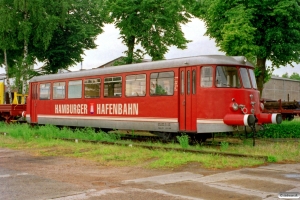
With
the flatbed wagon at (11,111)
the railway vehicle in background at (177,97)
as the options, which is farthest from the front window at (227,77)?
the flatbed wagon at (11,111)

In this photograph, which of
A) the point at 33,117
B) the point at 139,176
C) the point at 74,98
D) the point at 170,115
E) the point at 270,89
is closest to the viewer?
the point at 139,176

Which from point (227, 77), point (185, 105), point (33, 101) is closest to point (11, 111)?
point (33, 101)

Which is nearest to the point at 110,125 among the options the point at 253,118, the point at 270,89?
the point at 253,118

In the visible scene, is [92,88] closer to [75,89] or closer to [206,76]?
[75,89]

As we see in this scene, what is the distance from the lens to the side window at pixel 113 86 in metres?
16.4

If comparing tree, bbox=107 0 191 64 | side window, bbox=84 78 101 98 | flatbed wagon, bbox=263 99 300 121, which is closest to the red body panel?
side window, bbox=84 78 101 98

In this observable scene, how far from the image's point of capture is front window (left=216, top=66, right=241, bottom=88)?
1342 centimetres

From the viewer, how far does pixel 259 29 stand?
22375 mm

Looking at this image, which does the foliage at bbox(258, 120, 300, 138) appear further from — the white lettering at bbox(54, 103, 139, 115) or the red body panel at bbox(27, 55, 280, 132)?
the white lettering at bbox(54, 103, 139, 115)

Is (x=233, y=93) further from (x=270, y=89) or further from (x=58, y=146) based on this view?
(x=270, y=89)

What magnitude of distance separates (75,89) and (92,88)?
140 centimetres

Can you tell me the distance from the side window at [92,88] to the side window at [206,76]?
18.2 feet

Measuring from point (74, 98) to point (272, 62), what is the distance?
12374 mm

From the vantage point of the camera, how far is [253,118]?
41.6 ft
